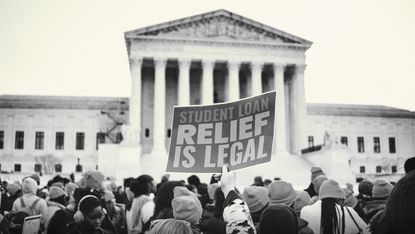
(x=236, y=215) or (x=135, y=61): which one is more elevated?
(x=135, y=61)

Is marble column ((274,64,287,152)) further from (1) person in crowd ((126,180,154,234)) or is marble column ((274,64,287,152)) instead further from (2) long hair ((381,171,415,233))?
(2) long hair ((381,171,415,233))

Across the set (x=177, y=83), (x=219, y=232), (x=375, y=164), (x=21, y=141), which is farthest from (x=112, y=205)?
(x=375, y=164)

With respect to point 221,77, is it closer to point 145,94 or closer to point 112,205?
point 145,94

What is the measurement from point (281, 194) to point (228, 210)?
218cm

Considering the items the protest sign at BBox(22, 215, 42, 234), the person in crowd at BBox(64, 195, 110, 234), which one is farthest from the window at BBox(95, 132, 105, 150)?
the person in crowd at BBox(64, 195, 110, 234)

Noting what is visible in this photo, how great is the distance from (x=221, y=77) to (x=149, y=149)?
1148 centimetres

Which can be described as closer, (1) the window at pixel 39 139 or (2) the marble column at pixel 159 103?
(2) the marble column at pixel 159 103

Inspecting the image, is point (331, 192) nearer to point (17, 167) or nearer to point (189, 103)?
point (189, 103)

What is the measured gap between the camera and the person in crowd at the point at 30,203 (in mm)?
8703

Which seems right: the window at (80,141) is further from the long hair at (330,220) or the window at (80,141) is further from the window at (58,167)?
the long hair at (330,220)

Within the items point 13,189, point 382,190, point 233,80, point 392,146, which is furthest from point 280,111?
point 382,190

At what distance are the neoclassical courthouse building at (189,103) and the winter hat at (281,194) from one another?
39.3m

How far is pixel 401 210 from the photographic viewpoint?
3463mm

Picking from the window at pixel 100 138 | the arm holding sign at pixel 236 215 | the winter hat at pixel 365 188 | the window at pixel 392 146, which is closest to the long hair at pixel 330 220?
the arm holding sign at pixel 236 215
